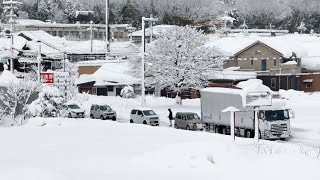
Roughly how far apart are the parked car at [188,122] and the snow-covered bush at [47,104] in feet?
28.2

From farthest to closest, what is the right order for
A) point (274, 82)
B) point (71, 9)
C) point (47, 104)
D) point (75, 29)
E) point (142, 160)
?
point (71, 9), point (75, 29), point (274, 82), point (47, 104), point (142, 160)

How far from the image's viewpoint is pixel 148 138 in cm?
2397

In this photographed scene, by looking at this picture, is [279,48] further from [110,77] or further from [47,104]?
[47,104]

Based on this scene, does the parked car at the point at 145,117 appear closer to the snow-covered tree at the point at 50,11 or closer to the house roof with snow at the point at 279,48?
the house roof with snow at the point at 279,48

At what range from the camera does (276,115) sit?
36250 millimetres

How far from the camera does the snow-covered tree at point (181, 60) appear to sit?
6066 cm

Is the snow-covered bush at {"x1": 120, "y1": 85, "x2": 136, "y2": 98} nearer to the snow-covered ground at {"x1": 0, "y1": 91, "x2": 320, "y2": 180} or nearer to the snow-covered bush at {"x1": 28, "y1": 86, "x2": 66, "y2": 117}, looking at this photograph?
the snow-covered bush at {"x1": 28, "y1": 86, "x2": 66, "y2": 117}

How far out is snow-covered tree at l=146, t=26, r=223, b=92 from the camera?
60.7 m

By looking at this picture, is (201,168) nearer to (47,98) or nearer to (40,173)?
(40,173)

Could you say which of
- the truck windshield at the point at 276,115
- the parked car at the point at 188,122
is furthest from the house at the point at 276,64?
the truck windshield at the point at 276,115

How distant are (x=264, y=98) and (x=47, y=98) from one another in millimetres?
20353

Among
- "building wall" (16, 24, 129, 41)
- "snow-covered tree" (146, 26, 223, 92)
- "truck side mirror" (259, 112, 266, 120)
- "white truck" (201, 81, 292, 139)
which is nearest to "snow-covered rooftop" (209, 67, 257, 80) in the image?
"snow-covered tree" (146, 26, 223, 92)

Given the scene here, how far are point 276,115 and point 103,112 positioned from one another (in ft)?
57.7

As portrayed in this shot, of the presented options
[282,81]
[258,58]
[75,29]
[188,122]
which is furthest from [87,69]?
[75,29]
